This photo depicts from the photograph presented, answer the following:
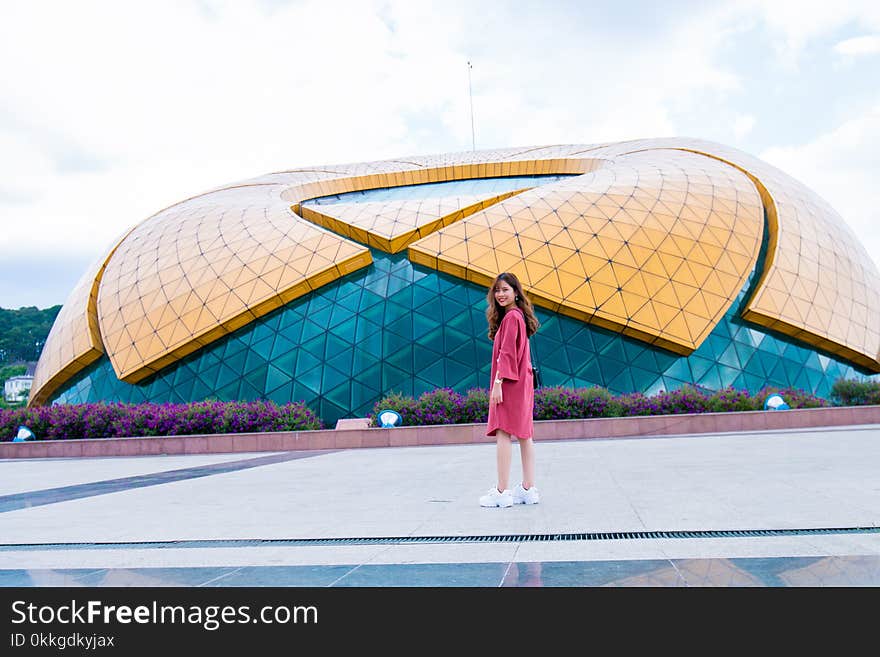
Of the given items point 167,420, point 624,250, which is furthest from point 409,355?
point 624,250

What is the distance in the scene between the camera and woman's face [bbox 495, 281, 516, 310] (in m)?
7.00

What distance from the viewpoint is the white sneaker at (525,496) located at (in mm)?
6648

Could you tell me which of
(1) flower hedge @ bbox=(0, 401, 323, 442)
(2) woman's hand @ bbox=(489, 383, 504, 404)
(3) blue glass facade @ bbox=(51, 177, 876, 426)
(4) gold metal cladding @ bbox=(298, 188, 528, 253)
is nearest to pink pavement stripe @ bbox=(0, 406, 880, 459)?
(1) flower hedge @ bbox=(0, 401, 323, 442)

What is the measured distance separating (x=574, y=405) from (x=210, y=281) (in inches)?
539

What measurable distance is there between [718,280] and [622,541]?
791 inches

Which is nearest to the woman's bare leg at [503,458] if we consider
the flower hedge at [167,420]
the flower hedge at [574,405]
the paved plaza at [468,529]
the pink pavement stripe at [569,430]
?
the paved plaza at [468,529]

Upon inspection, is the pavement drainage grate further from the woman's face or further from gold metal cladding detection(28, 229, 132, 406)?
gold metal cladding detection(28, 229, 132, 406)

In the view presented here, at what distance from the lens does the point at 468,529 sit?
538 cm

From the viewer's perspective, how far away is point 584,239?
75.0 feet

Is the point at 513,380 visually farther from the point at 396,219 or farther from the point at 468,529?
the point at 396,219

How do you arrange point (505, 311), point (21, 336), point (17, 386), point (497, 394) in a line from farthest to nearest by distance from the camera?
point (17, 386), point (21, 336), point (505, 311), point (497, 394)

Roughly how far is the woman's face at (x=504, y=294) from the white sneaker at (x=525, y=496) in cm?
189

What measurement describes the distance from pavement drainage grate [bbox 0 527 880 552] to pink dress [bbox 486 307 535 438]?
1.84 meters

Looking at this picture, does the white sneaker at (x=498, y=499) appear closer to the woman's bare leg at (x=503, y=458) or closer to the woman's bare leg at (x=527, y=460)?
the woman's bare leg at (x=503, y=458)
